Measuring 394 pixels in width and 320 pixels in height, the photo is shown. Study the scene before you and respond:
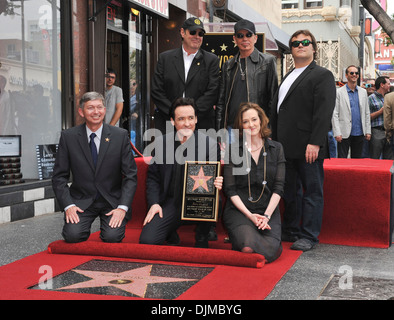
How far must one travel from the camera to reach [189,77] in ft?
18.6

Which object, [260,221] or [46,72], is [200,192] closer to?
[260,221]

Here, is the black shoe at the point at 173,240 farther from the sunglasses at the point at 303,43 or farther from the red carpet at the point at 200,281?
the sunglasses at the point at 303,43

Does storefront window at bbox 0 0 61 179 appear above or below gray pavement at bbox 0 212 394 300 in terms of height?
above

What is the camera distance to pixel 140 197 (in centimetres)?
620

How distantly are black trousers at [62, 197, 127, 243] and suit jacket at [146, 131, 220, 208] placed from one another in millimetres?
373

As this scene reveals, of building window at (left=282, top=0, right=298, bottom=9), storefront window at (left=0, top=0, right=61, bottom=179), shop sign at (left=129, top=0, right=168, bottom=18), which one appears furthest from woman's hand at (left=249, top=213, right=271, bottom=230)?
building window at (left=282, top=0, right=298, bottom=9)

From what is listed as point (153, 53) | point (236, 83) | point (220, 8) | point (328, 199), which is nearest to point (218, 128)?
point (236, 83)

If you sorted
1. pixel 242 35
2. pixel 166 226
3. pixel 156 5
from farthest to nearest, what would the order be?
pixel 156 5
pixel 242 35
pixel 166 226

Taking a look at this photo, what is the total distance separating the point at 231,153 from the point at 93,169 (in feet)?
3.92

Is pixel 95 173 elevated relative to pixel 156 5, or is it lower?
lower

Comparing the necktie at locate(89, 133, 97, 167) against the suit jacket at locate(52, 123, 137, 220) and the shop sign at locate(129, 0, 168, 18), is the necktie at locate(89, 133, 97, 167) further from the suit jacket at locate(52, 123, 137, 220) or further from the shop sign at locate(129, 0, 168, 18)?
the shop sign at locate(129, 0, 168, 18)

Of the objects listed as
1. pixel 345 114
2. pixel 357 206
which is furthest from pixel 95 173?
pixel 345 114

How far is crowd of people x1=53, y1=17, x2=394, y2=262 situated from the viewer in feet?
16.3

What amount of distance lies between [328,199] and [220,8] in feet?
28.5
